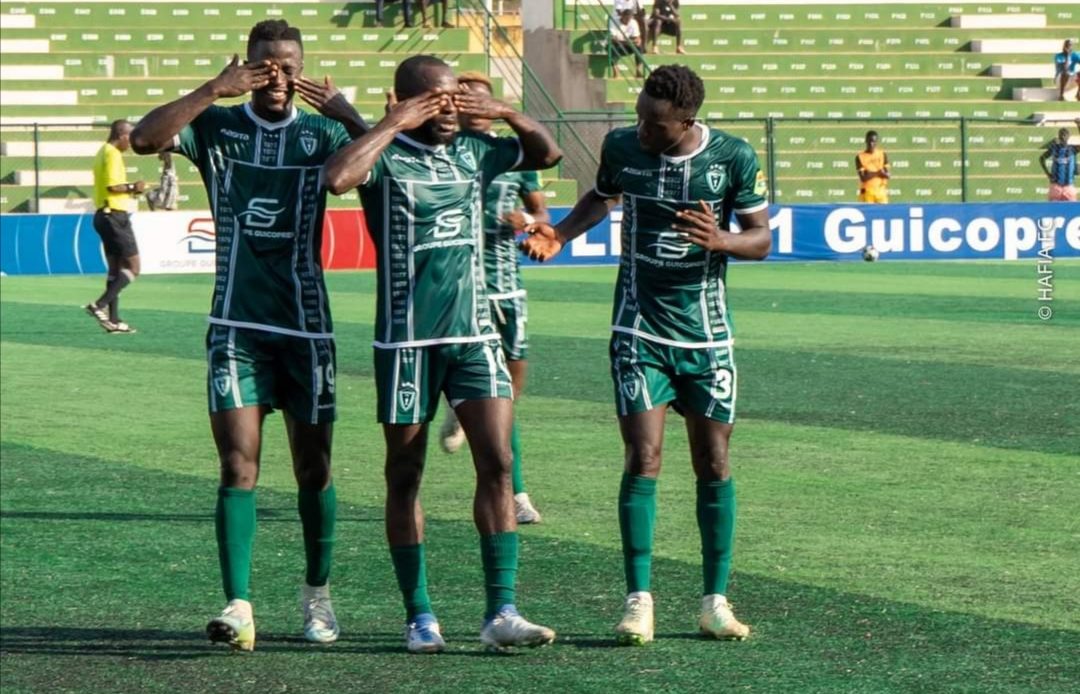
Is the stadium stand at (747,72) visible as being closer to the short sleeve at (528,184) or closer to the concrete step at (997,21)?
the concrete step at (997,21)

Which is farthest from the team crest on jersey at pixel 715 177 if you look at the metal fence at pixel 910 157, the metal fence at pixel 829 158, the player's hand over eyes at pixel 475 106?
the metal fence at pixel 910 157

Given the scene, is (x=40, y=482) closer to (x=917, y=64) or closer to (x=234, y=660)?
(x=234, y=660)

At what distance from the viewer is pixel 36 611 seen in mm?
7617

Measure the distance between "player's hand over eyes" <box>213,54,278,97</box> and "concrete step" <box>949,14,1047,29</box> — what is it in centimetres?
3679

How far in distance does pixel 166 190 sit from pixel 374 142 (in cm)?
2624

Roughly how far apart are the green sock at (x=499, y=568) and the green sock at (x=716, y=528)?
743 mm

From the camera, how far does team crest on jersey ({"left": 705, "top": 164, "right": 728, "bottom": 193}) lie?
6.96 meters

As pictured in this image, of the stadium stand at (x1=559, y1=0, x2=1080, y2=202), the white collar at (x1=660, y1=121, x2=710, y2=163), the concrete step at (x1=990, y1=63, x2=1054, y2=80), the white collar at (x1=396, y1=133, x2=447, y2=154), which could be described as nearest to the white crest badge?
the white collar at (x1=396, y1=133, x2=447, y2=154)

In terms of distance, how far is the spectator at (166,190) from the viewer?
3203 centimetres

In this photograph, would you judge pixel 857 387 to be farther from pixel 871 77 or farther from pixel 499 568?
pixel 871 77

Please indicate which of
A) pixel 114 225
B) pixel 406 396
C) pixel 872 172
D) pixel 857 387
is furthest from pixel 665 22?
pixel 406 396

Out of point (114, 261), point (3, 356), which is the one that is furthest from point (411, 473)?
point (114, 261)

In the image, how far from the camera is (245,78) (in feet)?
21.7

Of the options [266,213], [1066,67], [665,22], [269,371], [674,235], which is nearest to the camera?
[266,213]
